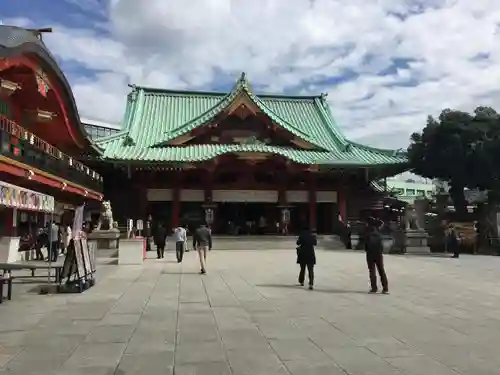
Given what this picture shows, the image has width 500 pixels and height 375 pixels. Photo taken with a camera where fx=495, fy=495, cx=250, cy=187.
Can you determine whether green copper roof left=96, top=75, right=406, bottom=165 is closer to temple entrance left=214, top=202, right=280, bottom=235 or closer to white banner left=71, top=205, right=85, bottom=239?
temple entrance left=214, top=202, right=280, bottom=235

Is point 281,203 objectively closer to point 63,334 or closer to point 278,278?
point 278,278

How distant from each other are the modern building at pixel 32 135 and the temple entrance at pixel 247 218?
35.2 ft

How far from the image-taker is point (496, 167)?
89.5 ft

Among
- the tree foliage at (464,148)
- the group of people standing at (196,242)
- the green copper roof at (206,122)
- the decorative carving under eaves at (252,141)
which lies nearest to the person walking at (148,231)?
the group of people standing at (196,242)

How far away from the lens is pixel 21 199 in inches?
461

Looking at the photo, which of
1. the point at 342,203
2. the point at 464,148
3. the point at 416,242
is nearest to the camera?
the point at 416,242

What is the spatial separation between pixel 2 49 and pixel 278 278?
28.5ft

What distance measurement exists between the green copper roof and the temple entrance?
4.74 m

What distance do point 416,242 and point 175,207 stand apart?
14.1 m

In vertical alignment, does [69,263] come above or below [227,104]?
below

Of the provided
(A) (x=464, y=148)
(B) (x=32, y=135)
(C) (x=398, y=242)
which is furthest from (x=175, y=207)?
(A) (x=464, y=148)

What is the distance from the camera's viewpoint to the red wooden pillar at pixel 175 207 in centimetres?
3019

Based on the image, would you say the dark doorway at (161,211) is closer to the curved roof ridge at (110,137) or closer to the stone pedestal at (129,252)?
the curved roof ridge at (110,137)

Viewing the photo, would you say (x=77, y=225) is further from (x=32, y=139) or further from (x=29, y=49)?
(x=32, y=139)
